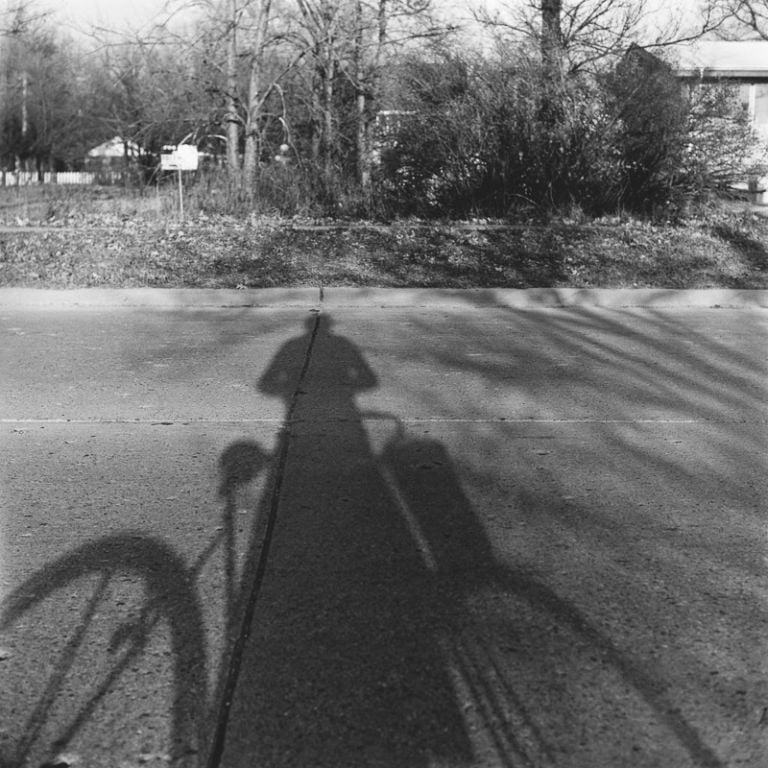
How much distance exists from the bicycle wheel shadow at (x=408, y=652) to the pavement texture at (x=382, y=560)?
10mm

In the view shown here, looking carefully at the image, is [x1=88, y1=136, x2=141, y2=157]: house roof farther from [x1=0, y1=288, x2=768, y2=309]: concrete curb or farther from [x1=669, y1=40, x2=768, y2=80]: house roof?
[x1=0, y1=288, x2=768, y2=309]: concrete curb

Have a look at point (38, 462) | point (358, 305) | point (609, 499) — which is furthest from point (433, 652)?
point (358, 305)

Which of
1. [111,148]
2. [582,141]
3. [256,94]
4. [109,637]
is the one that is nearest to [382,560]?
[109,637]

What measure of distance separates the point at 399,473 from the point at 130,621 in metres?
2.00

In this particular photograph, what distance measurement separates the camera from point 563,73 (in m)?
16.2

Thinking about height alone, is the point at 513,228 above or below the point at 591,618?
above

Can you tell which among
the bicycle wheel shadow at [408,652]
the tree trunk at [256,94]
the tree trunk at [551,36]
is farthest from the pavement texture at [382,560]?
the tree trunk at [256,94]

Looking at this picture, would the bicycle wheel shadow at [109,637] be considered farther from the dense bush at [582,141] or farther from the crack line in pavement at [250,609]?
the dense bush at [582,141]

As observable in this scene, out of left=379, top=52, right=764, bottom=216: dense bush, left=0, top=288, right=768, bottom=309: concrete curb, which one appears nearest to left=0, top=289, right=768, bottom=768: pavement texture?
→ left=0, top=288, right=768, bottom=309: concrete curb

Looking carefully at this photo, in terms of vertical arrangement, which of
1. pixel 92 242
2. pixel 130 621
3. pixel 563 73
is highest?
pixel 563 73

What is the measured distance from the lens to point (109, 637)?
330 centimetres

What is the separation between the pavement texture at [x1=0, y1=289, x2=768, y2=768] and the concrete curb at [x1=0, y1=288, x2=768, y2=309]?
2659mm

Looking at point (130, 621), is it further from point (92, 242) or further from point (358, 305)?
point (92, 242)

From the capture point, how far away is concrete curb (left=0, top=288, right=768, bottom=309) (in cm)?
1063
